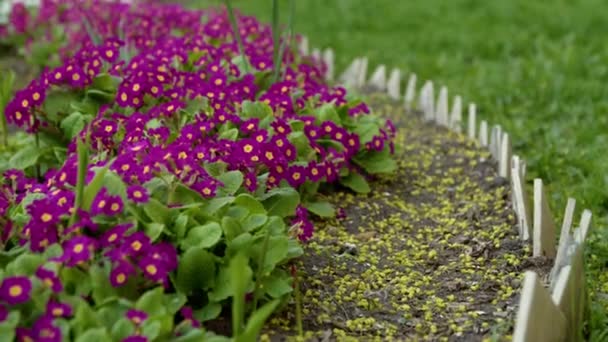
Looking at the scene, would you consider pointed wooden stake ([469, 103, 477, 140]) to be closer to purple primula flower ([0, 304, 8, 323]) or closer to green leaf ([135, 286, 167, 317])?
green leaf ([135, 286, 167, 317])

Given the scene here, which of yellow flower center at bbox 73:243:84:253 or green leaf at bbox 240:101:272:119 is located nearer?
yellow flower center at bbox 73:243:84:253

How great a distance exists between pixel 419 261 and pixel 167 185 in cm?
109

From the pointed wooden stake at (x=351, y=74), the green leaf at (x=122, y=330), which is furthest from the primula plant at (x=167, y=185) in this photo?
the pointed wooden stake at (x=351, y=74)

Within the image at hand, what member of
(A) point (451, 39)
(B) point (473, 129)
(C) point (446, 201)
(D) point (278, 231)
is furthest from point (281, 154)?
(A) point (451, 39)

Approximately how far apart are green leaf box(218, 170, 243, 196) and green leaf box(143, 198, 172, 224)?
0.35m

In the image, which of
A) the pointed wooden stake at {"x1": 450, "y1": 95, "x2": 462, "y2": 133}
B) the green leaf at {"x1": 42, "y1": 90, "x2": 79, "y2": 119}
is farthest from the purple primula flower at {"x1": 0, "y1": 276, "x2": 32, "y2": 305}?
the pointed wooden stake at {"x1": 450, "y1": 95, "x2": 462, "y2": 133}

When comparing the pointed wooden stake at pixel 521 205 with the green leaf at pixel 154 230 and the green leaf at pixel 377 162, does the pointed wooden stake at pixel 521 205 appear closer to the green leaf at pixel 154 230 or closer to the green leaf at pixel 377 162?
the green leaf at pixel 377 162

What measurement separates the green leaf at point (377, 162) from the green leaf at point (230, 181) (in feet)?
3.71

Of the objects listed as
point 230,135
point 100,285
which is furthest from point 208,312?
point 230,135

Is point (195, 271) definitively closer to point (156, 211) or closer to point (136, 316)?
point (156, 211)

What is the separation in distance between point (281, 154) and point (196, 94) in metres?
0.67

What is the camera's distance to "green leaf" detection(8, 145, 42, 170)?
3.84 m

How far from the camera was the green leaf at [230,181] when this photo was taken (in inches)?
122

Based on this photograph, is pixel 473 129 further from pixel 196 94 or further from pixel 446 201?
pixel 196 94
